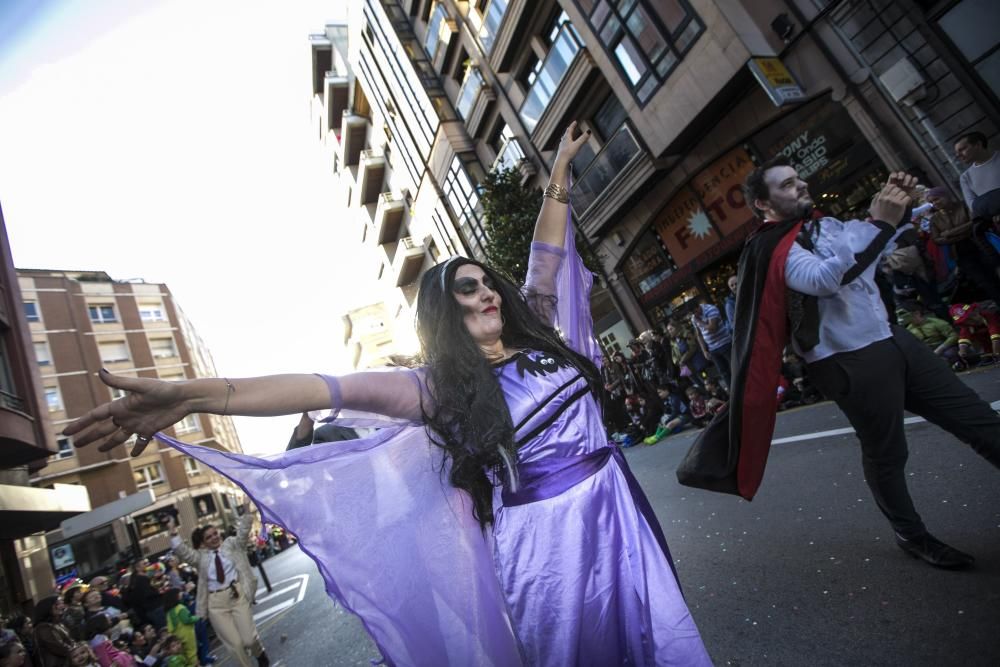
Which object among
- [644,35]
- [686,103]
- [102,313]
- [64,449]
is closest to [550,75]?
[644,35]

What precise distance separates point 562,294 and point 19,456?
49.4ft

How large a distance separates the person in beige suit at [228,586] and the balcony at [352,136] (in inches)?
1036

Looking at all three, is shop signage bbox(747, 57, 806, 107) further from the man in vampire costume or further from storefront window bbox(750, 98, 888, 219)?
the man in vampire costume

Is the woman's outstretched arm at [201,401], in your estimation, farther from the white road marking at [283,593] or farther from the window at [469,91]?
the window at [469,91]

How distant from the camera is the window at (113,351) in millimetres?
39156

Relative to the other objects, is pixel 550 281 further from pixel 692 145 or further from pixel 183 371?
pixel 183 371

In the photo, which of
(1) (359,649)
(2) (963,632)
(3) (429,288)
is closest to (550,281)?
(3) (429,288)

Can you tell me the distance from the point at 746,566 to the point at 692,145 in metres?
11.7

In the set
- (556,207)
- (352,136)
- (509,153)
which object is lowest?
(556,207)

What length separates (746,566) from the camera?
3.47m

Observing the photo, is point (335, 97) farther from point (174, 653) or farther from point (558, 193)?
point (558, 193)

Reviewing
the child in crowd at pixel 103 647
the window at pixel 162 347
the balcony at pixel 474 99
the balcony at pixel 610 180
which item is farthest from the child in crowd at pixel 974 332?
the window at pixel 162 347

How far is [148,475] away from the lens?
36.4 m

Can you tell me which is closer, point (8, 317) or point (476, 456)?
point (476, 456)
